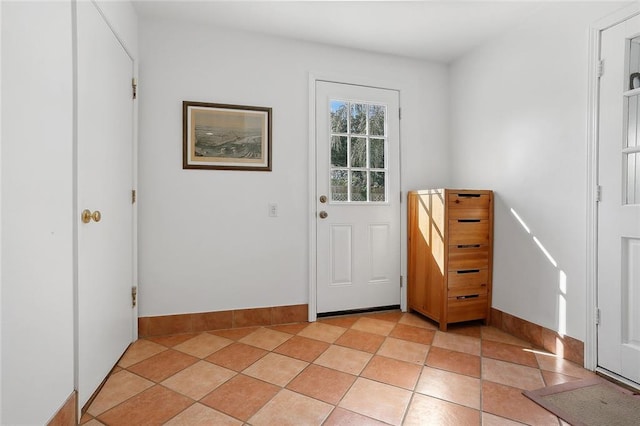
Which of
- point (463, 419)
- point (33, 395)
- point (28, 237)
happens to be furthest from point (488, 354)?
point (28, 237)

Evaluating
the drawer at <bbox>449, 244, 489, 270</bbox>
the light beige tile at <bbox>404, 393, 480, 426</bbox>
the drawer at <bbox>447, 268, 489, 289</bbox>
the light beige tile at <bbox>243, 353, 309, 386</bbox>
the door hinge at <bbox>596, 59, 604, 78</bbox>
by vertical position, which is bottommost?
Answer: the light beige tile at <bbox>243, 353, 309, 386</bbox>

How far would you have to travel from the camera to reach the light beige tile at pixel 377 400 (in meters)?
1.49

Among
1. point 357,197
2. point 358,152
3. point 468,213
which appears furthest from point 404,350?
point 358,152

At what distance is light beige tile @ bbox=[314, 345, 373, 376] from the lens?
1.94 m

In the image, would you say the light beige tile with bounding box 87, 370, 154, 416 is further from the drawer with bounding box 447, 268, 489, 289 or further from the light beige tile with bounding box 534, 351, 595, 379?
the light beige tile with bounding box 534, 351, 595, 379

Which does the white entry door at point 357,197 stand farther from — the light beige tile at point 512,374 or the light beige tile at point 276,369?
the light beige tile at point 512,374

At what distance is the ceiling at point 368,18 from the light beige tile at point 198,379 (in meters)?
2.38

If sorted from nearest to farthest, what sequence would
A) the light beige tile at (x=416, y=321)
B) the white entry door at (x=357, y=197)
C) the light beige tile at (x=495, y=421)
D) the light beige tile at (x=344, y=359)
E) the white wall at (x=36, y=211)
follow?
the white wall at (x=36, y=211), the light beige tile at (x=495, y=421), the light beige tile at (x=344, y=359), the light beige tile at (x=416, y=321), the white entry door at (x=357, y=197)

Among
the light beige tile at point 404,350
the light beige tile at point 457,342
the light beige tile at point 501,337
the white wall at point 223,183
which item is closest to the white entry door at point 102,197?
the white wall at point 223,183

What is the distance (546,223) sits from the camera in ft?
7.27

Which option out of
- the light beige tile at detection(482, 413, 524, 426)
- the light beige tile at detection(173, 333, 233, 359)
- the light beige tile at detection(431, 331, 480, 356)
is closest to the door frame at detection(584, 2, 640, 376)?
the light beige tile at detection(431, 331, 480, 356)

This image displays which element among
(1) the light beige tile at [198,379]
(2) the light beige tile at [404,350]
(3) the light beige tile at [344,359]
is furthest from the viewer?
(2) the light beige tile at [404,350]

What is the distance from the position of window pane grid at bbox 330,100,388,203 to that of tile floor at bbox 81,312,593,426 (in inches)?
45.7

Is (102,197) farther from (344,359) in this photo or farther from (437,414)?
(437,414)
